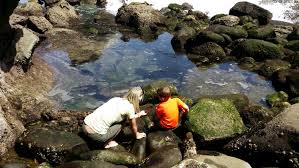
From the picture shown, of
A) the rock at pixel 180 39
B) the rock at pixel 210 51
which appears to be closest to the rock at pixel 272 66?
the rock at pixel 210 51

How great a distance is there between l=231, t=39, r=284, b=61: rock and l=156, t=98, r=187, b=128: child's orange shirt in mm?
13105

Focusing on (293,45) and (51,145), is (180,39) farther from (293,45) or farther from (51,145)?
(51,145)

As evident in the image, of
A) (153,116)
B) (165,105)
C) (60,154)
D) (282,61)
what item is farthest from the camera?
(282,61)

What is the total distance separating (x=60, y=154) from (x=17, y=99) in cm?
398

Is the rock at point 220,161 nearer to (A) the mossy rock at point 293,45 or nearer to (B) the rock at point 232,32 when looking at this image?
(A) the mossy rock at point 293,45

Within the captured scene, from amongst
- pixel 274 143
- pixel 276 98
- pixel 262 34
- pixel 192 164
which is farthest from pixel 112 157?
pixel 262 34

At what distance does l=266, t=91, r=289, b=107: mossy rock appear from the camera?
17881mm

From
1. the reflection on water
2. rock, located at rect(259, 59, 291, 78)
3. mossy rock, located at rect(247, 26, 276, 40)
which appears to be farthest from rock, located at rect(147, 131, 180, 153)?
mossy rock, located at rect(247, 26, 276, 40)

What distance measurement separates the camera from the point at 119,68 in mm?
21547

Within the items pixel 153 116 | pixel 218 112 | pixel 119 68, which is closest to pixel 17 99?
pixel 153 116

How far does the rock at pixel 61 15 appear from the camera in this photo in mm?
30112

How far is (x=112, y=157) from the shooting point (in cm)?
1057

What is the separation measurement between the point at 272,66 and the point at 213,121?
1109 cm

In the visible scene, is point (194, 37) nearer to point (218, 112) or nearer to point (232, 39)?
point (232, 39)
